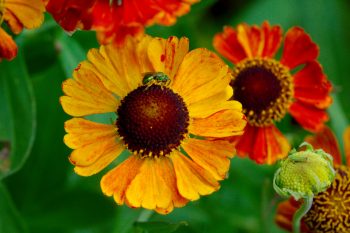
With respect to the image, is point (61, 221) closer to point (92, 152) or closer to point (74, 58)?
point (74, 58)

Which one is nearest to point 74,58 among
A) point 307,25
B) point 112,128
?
point 112,128

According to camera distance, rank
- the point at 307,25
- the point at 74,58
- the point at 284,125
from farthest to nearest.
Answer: the point at 307,25 → the point at 284,125 → the point at 74,58

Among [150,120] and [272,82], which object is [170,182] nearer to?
[150,120]

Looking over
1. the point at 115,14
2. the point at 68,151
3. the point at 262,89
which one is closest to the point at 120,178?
the point at 115,14

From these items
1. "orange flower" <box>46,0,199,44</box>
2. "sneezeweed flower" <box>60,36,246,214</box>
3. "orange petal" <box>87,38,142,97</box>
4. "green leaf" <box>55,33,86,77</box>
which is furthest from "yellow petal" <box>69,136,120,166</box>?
"green leaf" <box>55,33,86,77</box>

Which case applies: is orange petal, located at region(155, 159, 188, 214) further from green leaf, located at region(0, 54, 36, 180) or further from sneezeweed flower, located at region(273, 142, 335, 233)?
green leaf, located at region(0, 54, 36, 180)

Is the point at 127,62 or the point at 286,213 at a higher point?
the point at 127,62
